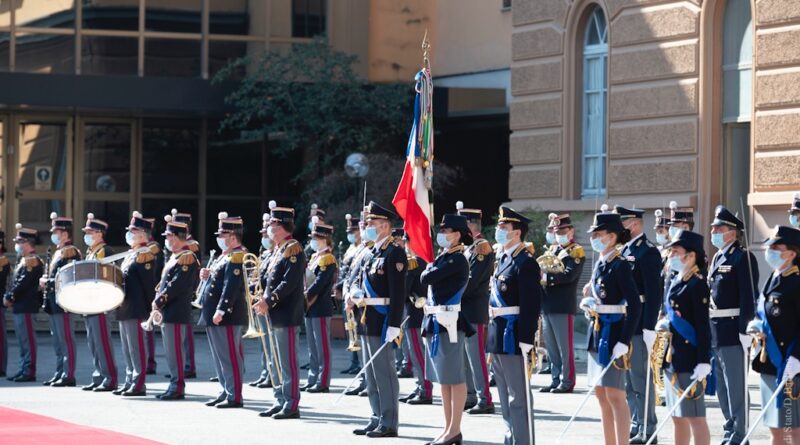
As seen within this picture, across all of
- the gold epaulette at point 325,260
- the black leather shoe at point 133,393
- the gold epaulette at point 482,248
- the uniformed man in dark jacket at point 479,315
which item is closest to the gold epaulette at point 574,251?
the uniformed man in dark jacket at point 479,315

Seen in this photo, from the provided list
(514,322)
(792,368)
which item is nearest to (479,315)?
(514,322)

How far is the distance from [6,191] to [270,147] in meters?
5.61

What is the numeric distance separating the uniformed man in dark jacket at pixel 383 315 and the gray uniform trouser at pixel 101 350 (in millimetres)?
4449

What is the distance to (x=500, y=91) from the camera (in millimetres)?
28938

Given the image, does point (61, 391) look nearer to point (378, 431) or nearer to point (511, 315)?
point (378, 431)

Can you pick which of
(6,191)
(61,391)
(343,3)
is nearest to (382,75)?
(343,3)

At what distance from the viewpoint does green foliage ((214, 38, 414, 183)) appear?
2853 centimetres

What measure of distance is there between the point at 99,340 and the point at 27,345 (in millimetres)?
1976

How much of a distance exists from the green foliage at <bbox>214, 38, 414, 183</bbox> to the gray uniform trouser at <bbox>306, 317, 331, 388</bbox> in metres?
11.0

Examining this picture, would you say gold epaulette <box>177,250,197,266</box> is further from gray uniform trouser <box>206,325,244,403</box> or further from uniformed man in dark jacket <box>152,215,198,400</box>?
gray uniform trouser <box>206,325,244,403</box>

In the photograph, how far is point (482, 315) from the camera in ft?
48.5

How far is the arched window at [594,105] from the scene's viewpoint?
23406 millimetres

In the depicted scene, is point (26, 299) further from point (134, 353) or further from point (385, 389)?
point (385, 389)

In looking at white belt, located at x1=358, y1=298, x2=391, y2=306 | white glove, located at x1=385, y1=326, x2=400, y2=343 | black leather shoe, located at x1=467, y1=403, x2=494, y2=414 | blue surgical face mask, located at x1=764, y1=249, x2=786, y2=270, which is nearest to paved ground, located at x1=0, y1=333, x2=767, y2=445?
black leather shoe, located at x1=467, y1=403, x2=494, y2=414
